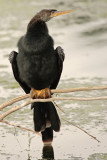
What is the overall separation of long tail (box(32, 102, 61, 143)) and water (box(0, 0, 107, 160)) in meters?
0.25

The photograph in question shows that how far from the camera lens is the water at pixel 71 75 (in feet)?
17.6

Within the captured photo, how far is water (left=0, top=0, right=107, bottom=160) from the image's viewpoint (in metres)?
5.36

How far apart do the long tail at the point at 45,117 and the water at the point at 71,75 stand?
0.81ft

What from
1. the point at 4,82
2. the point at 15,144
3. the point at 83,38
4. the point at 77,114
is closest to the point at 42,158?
the point at 15,144

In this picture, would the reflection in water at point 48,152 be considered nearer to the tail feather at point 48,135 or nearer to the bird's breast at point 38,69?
the tail feather at point 48,135

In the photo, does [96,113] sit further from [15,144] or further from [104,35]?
[104,35]

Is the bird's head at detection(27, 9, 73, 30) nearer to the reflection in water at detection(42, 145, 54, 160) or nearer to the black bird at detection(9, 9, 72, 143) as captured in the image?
the black bird at detection(9, 9, 72, 143)

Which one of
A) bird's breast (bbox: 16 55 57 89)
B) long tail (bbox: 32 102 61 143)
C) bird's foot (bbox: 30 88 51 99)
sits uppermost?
bird's breast (bbox: 16 55 57 89)

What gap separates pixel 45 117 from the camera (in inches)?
211

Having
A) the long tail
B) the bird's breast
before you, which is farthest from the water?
the bird's breast

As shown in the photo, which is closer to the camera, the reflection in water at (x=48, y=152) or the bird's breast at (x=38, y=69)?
the bird's breast at (x=38, y=69)

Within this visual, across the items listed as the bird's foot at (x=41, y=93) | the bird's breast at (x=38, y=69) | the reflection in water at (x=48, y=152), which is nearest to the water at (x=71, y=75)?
the reflection in water at (x=48, y=152)

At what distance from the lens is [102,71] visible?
8219 millimetres

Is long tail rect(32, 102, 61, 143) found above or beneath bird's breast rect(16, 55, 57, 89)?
beneath
